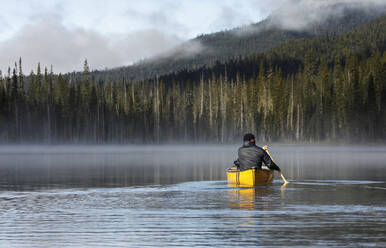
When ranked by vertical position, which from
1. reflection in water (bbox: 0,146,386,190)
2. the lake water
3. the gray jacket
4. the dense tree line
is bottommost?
the lake water

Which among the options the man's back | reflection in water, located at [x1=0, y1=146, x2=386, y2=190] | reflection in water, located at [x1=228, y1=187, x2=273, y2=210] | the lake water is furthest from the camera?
reflection in water, located at [x1=0, y1=146, x2=386, y2=190]

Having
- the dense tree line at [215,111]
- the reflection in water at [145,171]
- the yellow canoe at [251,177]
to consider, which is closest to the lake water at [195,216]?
the yellow canoe at [251,177]

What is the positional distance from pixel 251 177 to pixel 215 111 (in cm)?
11669

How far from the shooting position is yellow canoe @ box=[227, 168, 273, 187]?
75.7 feet

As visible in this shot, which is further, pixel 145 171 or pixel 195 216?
pixel 145 171

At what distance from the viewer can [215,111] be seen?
140m

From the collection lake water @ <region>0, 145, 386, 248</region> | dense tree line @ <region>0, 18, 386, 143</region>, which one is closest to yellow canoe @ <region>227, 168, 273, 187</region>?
lake water @ <region>0, 145, 386, 248</region>

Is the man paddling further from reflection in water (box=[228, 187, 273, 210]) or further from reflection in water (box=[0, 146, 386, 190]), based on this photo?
reflection in water (box=[0, 146, 386, 190])

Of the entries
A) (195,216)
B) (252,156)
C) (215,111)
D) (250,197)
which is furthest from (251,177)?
(215,111)

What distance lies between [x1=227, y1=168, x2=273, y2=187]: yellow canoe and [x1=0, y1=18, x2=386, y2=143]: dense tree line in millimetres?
89355

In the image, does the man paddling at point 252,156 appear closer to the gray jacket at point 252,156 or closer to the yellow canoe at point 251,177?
the gray jacket at point 252,156

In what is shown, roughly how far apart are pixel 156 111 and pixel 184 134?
864 centimetres

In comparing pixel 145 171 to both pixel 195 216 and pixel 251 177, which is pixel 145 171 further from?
pixel 195 216

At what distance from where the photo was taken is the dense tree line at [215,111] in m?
114
